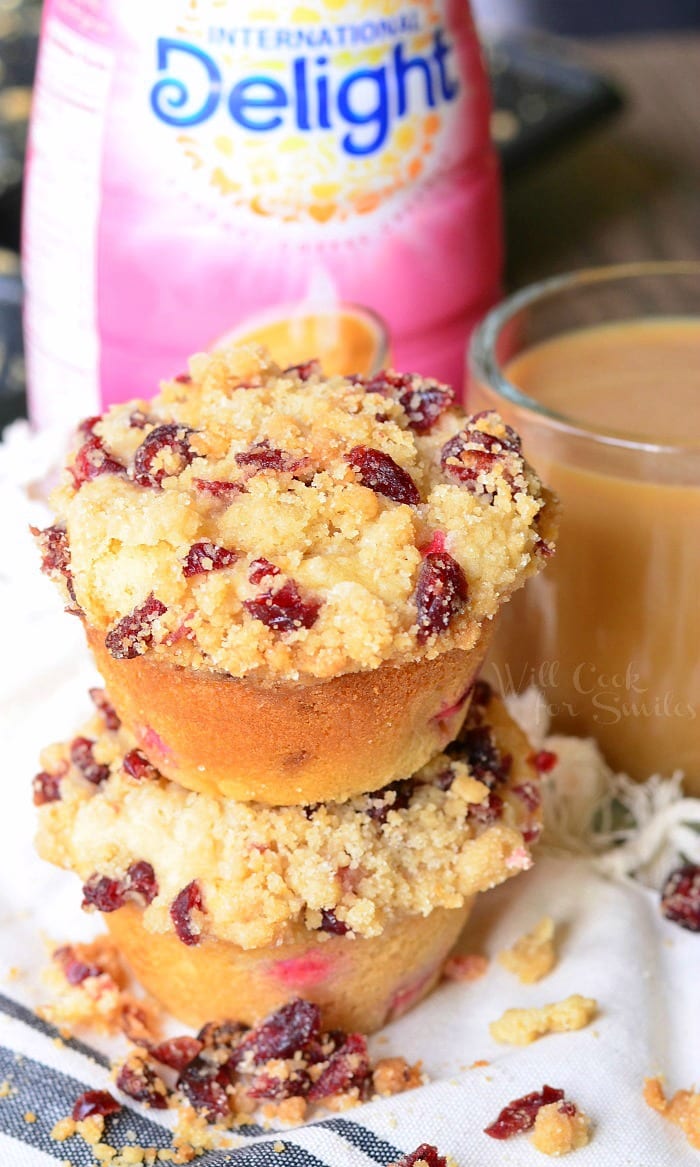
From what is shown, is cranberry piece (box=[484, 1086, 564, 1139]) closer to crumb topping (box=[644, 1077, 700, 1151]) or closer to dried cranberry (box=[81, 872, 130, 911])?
crumb topping (box=[644, 1077, 700, 1151])

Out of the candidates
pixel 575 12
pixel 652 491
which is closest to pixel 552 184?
pixel 652 491

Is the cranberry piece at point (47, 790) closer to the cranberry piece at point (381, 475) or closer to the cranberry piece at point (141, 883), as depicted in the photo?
the cranberry piece at point (141, 883)

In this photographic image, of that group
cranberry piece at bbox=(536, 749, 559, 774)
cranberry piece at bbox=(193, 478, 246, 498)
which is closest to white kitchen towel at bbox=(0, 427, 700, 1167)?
cranberry piece at bbox=(536, 749, 559, 774)

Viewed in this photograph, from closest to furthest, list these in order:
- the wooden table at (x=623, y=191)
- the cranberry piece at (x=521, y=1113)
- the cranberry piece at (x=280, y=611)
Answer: the cranberry piece at (x=280, y=611), the cranberry piece at (x=521, y=1113), the wooden table at (x=623, y=191)

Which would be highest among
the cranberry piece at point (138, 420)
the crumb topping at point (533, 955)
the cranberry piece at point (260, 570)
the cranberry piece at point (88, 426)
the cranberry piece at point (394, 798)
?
the cranberry piece at point (138, 420)

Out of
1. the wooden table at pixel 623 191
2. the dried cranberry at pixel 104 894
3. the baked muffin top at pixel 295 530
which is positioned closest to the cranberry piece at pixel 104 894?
the dried cranberry at pixel 104 894

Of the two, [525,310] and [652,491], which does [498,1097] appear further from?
[525,310]
